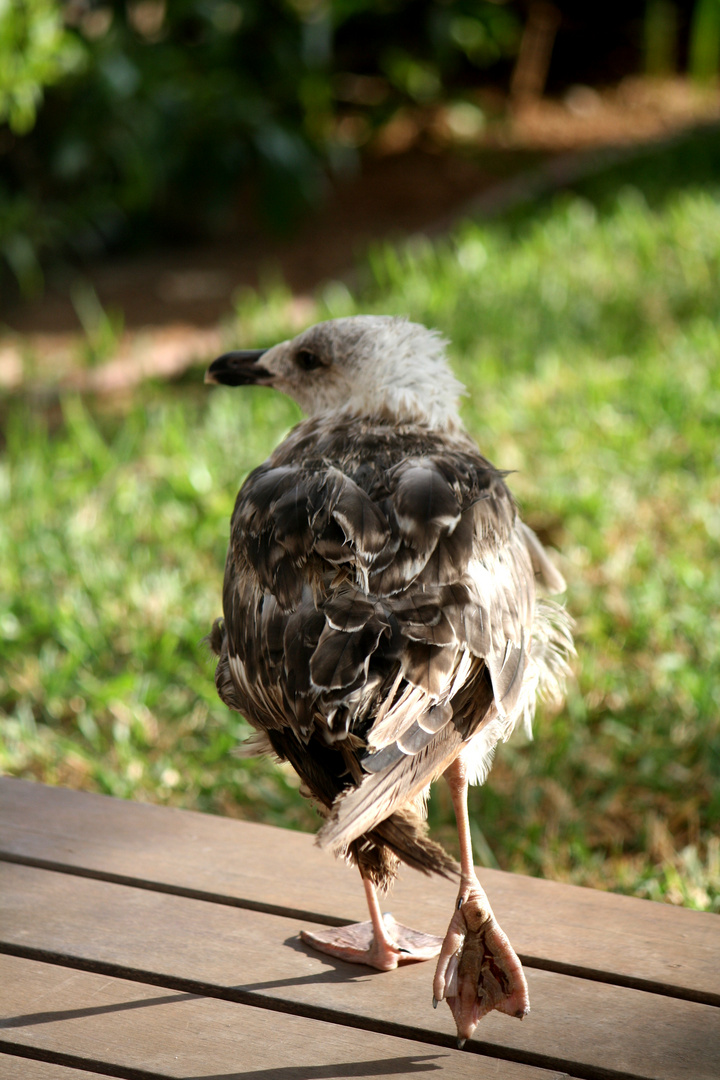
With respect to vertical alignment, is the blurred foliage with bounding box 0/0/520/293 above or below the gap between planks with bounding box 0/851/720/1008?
below

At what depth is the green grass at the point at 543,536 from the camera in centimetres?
351

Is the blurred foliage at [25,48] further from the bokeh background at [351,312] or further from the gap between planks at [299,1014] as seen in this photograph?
the gap between planks at [299,1014]

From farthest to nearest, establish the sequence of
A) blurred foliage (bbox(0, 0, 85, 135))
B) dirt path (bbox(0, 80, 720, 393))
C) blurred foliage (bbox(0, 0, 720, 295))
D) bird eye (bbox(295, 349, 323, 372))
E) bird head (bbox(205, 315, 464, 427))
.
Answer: blurred foliage (bbox(0, 0, 720, 295)) < dirt path (bbox(0, 80, 720, 393)) < blurred foliage (bbox(0, 0, 85, 135)) < bird eye (bbox(295, 349, 323, 372)) < bird head (bbox(205, 315, 464, 427))

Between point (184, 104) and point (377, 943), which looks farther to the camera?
point (184, 104)

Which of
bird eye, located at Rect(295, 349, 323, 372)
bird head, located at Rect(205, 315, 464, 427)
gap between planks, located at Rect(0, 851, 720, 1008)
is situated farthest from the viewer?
bird eye, located at Rect(295, 349, 323, 372)

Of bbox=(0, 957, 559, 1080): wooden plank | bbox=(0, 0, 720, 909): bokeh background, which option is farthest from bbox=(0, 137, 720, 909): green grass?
bbox=(0, 957, 559, 1080): wooden plank

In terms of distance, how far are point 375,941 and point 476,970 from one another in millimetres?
301

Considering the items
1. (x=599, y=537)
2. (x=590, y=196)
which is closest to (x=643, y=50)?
(x=590, y=196)

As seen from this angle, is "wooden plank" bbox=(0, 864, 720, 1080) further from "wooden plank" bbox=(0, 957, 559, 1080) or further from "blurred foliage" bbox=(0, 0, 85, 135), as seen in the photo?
"blurred foliage" bbox=(0, 0, 85, 135)

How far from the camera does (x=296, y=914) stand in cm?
248

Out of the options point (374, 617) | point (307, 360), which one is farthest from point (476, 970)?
point (307, 360)

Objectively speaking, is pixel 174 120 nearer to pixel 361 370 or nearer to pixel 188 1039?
pixel 361 370

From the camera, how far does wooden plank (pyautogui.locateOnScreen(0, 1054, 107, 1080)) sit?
77.1 inches

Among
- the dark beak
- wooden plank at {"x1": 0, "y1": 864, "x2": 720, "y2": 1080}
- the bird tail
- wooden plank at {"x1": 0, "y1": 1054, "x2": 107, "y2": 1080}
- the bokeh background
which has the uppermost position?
the dark beak
